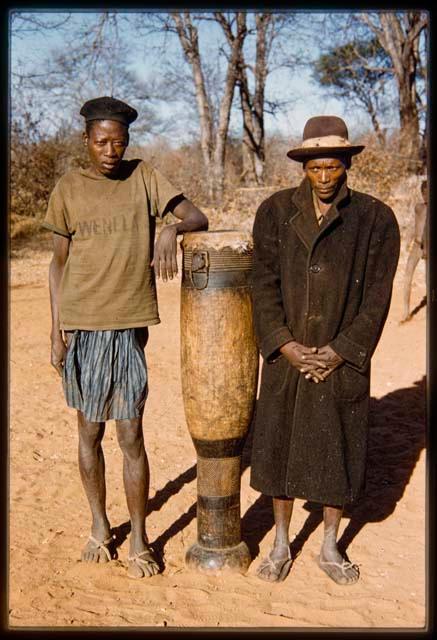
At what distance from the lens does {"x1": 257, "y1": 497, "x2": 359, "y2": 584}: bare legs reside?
3.56 metres

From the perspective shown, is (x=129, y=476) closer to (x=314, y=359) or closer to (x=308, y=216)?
(x=314, y=359)

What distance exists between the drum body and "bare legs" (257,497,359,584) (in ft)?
0.48

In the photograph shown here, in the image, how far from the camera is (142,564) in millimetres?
3578

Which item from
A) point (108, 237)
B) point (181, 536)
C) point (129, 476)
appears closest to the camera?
point (108, 237)

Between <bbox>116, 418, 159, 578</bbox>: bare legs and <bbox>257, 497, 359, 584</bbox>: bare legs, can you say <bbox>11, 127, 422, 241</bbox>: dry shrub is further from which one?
<bbox>116, 418, 159, 578</bbox>: bare legs

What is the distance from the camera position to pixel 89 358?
3463 millimetres

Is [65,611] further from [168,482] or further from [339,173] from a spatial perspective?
[339,173]

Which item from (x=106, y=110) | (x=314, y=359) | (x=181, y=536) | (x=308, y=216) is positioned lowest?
(x=181, y=536)

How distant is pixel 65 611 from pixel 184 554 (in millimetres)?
756

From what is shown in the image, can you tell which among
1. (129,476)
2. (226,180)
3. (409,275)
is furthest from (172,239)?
(226,180)

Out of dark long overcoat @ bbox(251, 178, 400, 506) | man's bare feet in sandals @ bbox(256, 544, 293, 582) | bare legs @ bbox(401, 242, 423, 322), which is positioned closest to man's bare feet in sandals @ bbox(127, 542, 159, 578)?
man's bare feet in sandals @ bbox(256, 544, 293, 582)

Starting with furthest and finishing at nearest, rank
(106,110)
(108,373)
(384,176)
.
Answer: (384,176) → (108,373) → (106,110)

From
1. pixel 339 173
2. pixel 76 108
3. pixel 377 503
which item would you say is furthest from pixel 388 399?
pixel 76 108

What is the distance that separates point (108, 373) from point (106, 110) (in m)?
1.16
